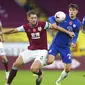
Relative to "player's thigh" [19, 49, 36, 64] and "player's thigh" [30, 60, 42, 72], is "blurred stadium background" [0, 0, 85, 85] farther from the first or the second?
"player's thigh" [30, 60, 42, 72]

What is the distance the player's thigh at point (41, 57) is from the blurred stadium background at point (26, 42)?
2.25m

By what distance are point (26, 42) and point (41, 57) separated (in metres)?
8.06

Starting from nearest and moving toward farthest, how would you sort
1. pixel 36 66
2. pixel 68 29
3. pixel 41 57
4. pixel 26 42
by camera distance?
pixel 36 66 < pixel 41 57 < pixel 68 29 < pixel 26 42

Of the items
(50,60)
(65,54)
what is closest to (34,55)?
(50,60)

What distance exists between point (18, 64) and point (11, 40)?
8.51 metres

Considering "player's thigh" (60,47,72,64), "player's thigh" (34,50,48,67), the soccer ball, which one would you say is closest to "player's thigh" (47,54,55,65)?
"player's thigh" (34,50,48,67)

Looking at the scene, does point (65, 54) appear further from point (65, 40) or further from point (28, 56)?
point (28, 56)

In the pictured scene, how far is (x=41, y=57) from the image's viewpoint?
36.1ft

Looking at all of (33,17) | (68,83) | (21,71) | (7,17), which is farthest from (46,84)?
(7,17)

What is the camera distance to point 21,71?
17.7 meters

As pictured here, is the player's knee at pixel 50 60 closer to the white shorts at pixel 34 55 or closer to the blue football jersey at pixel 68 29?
the white shorts at pixel 34 55

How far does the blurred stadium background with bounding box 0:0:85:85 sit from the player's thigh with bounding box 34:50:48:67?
2253 millimetres

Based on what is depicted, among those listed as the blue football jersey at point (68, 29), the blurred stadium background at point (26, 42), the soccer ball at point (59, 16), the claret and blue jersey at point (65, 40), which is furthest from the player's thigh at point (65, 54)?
the blurred stadium background at point (26, 42)

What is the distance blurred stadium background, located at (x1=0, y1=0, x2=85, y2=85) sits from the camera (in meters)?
14.9
